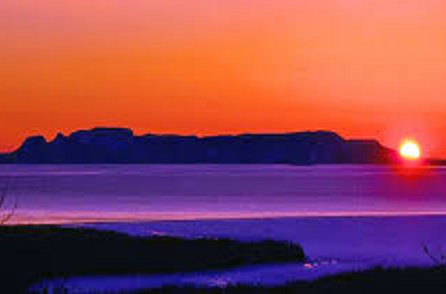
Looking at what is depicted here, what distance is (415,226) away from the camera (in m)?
56.4

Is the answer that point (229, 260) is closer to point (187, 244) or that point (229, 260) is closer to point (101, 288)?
point (187, 244)

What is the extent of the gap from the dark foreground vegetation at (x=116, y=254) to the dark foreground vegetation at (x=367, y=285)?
786cm

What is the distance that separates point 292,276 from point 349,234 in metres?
18.3

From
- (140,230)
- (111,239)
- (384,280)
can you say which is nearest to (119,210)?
(140,230)

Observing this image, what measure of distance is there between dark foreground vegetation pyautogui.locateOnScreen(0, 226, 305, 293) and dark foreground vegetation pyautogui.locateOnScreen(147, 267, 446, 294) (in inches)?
309

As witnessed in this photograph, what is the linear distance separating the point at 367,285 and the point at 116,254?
473 inches

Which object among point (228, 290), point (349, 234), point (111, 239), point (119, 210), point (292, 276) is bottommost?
point (228, 290)

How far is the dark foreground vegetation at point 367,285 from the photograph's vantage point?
24688mm

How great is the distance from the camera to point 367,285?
25484 mm

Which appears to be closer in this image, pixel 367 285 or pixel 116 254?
pixel 367 285

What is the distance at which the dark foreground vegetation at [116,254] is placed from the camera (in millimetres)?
33312

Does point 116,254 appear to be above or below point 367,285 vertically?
above

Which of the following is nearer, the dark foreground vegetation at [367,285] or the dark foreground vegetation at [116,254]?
the dark foreground vegetation at [367,285]

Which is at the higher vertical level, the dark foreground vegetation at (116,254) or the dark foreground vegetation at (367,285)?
the dark foreground vegetation at (116,254)
